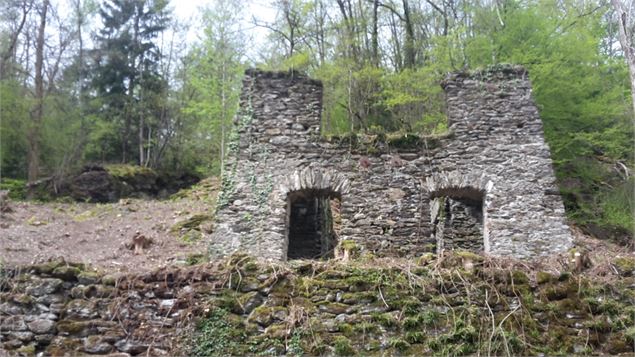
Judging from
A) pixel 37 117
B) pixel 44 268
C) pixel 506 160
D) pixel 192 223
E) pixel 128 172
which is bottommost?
pixel 44 268

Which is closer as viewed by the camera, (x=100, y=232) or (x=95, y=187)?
(x=100, y=232)

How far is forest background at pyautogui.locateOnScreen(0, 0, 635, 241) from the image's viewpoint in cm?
1252

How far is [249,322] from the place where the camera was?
4578 mm

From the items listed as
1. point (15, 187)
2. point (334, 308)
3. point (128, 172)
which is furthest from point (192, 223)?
point (15, 187)

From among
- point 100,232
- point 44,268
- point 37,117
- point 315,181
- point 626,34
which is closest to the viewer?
point 44,268

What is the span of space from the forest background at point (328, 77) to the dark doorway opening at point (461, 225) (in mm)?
1679

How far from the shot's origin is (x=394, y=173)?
29.6ft

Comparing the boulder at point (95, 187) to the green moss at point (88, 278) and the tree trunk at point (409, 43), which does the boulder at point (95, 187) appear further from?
the green moss at point (88, 278)

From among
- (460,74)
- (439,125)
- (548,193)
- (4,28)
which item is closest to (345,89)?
(439,125)

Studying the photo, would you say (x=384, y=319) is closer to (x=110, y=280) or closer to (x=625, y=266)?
(x=625, y=266)

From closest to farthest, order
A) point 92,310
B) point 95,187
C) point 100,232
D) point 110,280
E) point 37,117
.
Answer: point 92,310
point 110,280
point 100,232
point 95,187
point 37,117

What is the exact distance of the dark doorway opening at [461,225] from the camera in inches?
390

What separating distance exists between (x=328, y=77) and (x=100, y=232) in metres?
6.93

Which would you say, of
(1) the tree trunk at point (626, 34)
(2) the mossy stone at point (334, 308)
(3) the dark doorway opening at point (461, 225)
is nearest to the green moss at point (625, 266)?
(2) the mossy stone at point (334, 308)
